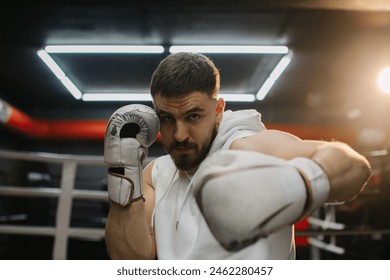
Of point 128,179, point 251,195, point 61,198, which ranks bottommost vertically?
point 251,195

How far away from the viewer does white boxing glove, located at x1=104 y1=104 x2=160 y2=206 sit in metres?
0.85

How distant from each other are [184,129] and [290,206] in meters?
0.49

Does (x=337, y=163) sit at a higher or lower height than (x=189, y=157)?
lower

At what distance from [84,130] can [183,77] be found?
3132 mm

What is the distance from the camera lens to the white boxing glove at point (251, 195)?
0.42m

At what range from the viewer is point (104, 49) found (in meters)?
2.43

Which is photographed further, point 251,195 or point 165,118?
point 165,118

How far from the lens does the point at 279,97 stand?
3773 mm

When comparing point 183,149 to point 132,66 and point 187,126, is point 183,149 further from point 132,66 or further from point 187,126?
point 132,66

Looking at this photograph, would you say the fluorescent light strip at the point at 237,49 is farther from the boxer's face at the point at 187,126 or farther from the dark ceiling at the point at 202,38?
the boxer's face at the point at 187,126

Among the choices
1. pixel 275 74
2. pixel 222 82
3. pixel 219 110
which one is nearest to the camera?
pixel 219 110

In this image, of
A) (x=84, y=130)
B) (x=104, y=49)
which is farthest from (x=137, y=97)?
(x=84, y=130)
